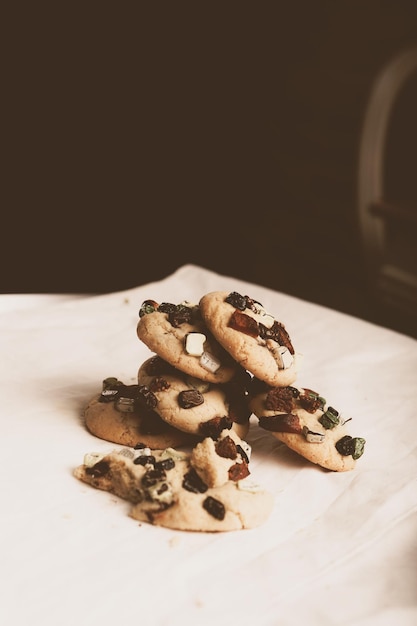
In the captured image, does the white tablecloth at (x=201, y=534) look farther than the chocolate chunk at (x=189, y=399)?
No

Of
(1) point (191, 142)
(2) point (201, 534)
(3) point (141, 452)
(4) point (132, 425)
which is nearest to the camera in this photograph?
(2) point (201, 534)

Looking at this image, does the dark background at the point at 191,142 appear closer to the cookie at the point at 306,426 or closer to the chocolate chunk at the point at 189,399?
the cookie at the point at 306,426

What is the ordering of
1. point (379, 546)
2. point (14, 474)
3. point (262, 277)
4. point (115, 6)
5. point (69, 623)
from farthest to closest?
point (262, 277) → point (115, 6) → point (14, 474) → point (379, 546) → point (69, 623)

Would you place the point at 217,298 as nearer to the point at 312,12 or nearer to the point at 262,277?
the point at 262,277

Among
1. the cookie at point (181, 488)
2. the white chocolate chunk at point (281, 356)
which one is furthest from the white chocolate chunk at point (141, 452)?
the white chocolate chunk at point (281, 356)

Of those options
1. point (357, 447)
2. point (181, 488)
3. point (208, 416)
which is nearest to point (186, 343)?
point (208, 416)

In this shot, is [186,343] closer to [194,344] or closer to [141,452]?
[194,344]

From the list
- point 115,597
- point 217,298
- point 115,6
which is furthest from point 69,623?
point 115,6
